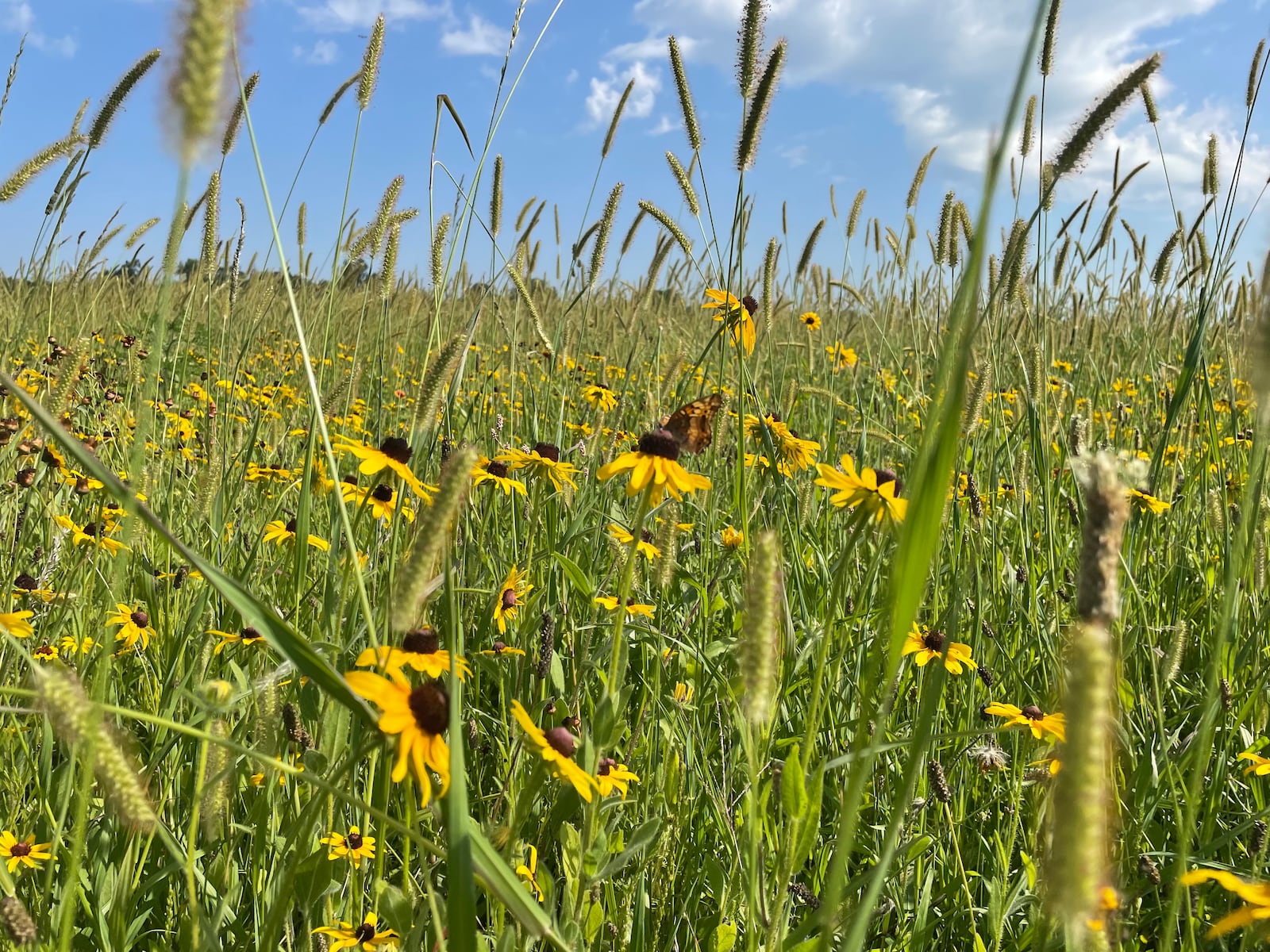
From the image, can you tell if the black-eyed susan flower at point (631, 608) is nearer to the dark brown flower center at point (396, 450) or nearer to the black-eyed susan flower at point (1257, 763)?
the dark brown flower center at point (396, 450)

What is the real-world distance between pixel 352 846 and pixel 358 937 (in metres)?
0.16

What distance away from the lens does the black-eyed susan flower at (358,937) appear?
1.09 meters

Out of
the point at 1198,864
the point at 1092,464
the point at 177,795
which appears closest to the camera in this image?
the point at 1092,464

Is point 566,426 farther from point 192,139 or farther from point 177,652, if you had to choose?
point 192,139

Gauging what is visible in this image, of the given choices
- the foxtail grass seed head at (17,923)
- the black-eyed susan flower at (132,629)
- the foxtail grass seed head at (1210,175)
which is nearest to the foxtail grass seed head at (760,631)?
the foxtail grass seed head at (17,923)

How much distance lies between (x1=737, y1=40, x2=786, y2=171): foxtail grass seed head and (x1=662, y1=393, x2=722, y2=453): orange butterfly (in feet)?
1.70

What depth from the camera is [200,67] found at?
1.94 feet

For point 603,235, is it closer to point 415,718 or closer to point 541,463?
point 541,463

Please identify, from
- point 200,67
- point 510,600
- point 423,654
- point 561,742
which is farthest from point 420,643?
point 200,67

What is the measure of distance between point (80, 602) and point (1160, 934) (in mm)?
2108

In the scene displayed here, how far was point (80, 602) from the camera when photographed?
6.11 ft

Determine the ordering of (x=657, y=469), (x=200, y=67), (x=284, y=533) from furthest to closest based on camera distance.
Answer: (x=284, y=533) < (x=657, y=469) < (x=200, y=67)

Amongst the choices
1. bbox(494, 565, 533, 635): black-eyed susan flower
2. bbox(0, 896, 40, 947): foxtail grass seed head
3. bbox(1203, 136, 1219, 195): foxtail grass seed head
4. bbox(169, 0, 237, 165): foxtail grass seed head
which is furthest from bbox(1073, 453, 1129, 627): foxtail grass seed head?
bbox(1203, 136, 1219, 195): foxtail grass seed head

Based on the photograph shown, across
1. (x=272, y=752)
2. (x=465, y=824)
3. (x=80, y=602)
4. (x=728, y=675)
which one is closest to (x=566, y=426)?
(x=728, y=675)
